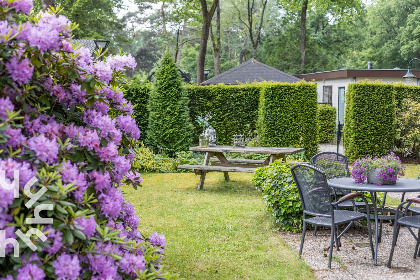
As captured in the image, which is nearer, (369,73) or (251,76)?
(251,76)

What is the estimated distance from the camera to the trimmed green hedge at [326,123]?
730 inches

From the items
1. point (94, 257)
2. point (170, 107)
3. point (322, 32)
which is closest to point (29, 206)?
point (94, 257)

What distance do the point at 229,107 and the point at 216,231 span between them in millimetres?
7324

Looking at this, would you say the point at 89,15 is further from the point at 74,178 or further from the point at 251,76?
the point at 74,178

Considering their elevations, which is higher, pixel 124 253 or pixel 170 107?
pixel 170 107

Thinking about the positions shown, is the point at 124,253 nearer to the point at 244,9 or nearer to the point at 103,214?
the point at 103,214

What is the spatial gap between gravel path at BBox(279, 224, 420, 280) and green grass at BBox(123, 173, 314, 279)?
17 centimetres

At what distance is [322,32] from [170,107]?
3007 centimetres

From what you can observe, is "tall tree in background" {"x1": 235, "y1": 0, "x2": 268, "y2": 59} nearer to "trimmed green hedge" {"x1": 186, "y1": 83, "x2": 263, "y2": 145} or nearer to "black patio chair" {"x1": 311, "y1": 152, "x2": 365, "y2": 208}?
"trimmed green hedge" {"x1": 186, "y1": 83, "x2": 263, "y2": 145}

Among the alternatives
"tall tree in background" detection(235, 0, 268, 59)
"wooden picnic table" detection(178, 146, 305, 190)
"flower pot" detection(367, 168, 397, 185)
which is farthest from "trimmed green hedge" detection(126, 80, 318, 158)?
"tall tree in background" detection(235, 0, 268, 59)

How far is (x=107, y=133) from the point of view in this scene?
2.51 meters

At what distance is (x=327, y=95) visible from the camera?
2370 cm

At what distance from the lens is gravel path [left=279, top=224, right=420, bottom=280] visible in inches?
165

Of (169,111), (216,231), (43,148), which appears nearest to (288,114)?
(169,111)
